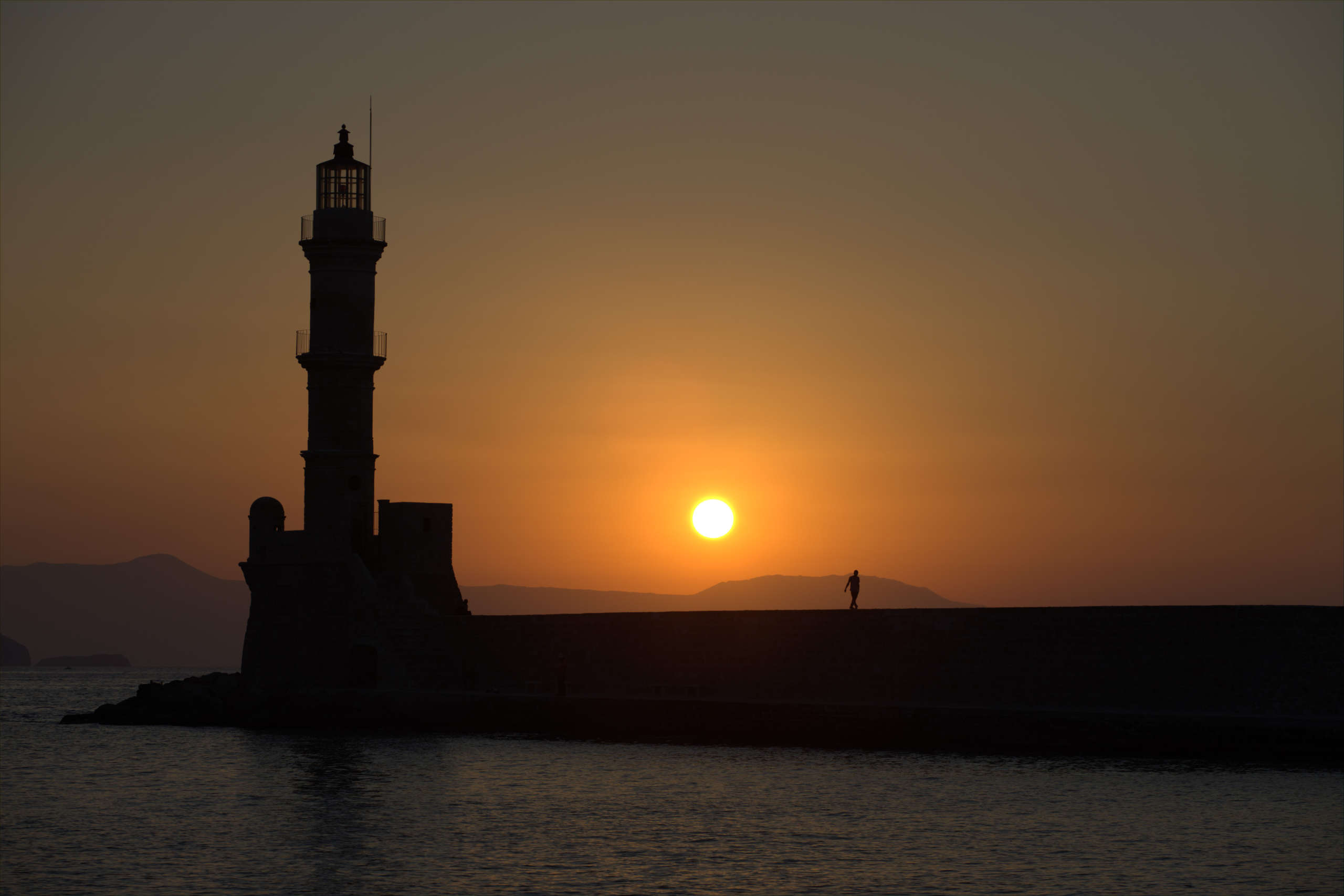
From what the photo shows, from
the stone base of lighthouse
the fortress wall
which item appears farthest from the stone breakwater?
the stone base of lighthouse

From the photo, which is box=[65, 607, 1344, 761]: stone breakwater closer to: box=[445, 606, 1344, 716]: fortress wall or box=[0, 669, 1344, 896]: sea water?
box=[445, 606, 1344, 716]: fortress wall

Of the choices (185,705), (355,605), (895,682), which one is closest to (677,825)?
(895,682)

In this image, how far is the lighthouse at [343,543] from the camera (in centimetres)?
3591

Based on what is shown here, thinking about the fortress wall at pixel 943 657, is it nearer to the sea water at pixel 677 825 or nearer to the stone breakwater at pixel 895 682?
the stone breakwater at pixel 895 682

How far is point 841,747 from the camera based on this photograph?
27.2 meters

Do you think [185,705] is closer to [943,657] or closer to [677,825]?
[943,657]

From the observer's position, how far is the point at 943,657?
27.0 m

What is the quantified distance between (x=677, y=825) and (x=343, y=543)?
17386 mm

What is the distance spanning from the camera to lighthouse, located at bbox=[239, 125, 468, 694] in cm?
3591

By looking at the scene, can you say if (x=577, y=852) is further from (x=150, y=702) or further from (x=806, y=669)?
(x=150, y=702)

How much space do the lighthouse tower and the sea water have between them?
852 centimetres

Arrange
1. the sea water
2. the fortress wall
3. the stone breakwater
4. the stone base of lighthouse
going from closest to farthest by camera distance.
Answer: the sea water < the stone breakwater < the fortress wall < the stone base of lighthouse

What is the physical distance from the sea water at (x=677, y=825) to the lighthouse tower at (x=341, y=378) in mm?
8521

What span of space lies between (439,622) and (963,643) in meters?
13.3
